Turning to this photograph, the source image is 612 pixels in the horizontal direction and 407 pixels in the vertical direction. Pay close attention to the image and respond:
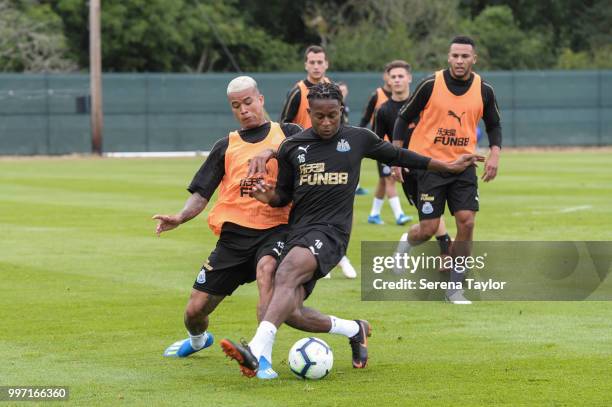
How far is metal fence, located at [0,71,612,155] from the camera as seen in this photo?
4000cm

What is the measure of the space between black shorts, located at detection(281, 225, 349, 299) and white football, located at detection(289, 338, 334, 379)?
14.8 inches

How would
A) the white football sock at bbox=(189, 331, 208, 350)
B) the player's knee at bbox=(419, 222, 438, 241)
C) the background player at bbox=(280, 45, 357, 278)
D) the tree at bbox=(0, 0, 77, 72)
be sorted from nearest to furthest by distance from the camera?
1. the white football sock at bbox=(189, 331, 208, 350)
2. the player's knee at bbox=(419, 222, 438, 241)
3. the background player at bbox=(280, 45, 357, 278)
4. the tree at bbox=(0, 0, 77, 72)

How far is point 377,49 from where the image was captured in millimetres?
50500

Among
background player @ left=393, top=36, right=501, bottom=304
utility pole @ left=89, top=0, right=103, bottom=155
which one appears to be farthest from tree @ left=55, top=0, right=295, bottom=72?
background player @ left=393, top=36, right=501, bottom=304

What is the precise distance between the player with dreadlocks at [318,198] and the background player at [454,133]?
304 centimetres

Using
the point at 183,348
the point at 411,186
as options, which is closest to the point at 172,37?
the point at 411,186

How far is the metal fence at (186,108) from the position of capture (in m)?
40.0

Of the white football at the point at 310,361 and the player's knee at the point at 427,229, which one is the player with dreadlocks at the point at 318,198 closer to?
the white football at the point at 310,361

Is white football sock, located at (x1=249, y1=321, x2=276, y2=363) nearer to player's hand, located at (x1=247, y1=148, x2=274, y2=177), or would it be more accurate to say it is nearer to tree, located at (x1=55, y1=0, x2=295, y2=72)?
A: player's hand, located at (x1=247, y1=148, x2=274, y2=177)

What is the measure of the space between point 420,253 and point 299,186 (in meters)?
5.22

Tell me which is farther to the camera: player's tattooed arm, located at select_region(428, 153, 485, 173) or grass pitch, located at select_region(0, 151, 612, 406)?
player's tattooed arm, located at select_region(428, 153, 485, 173)

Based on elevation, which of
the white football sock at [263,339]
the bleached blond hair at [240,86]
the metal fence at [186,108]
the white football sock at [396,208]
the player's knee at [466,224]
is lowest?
the metal fence at [186,108]

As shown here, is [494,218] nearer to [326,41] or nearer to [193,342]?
[193,342]

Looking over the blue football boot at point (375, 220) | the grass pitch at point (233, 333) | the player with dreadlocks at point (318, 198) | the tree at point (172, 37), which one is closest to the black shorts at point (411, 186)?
the grass pitch at point (233, 333)
